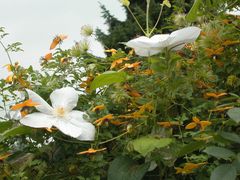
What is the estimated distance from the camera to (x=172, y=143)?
0.88m

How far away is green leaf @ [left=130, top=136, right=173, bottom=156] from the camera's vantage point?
811 mm

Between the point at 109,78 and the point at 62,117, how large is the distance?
11 centimetres

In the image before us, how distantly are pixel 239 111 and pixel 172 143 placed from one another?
0.18m

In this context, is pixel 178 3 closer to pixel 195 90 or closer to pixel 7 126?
pixel 195 90

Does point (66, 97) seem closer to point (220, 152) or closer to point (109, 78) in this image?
point (109, 78)

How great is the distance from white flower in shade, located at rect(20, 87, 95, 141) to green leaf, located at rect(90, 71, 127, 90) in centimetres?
6

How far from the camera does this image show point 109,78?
0.96 m

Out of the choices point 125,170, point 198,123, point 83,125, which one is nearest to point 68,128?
point 83,125

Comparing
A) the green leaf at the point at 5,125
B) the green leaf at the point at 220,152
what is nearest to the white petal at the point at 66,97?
the green leaf at the point at 5,125

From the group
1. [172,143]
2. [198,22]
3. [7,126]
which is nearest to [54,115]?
[7,126]

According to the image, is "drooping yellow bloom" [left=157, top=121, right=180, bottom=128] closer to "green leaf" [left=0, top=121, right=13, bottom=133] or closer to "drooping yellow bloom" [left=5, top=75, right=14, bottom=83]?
"green leaf" [left=0, top=121, right=13, bottom=133]

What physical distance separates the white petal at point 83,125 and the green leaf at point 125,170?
2.6 inches

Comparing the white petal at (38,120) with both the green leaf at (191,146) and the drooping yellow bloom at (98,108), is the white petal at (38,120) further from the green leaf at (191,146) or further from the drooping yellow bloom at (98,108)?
the green leaf at (191,146)

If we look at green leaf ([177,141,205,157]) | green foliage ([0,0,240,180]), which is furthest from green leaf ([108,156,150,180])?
green leaf ([177,141,205,157])
